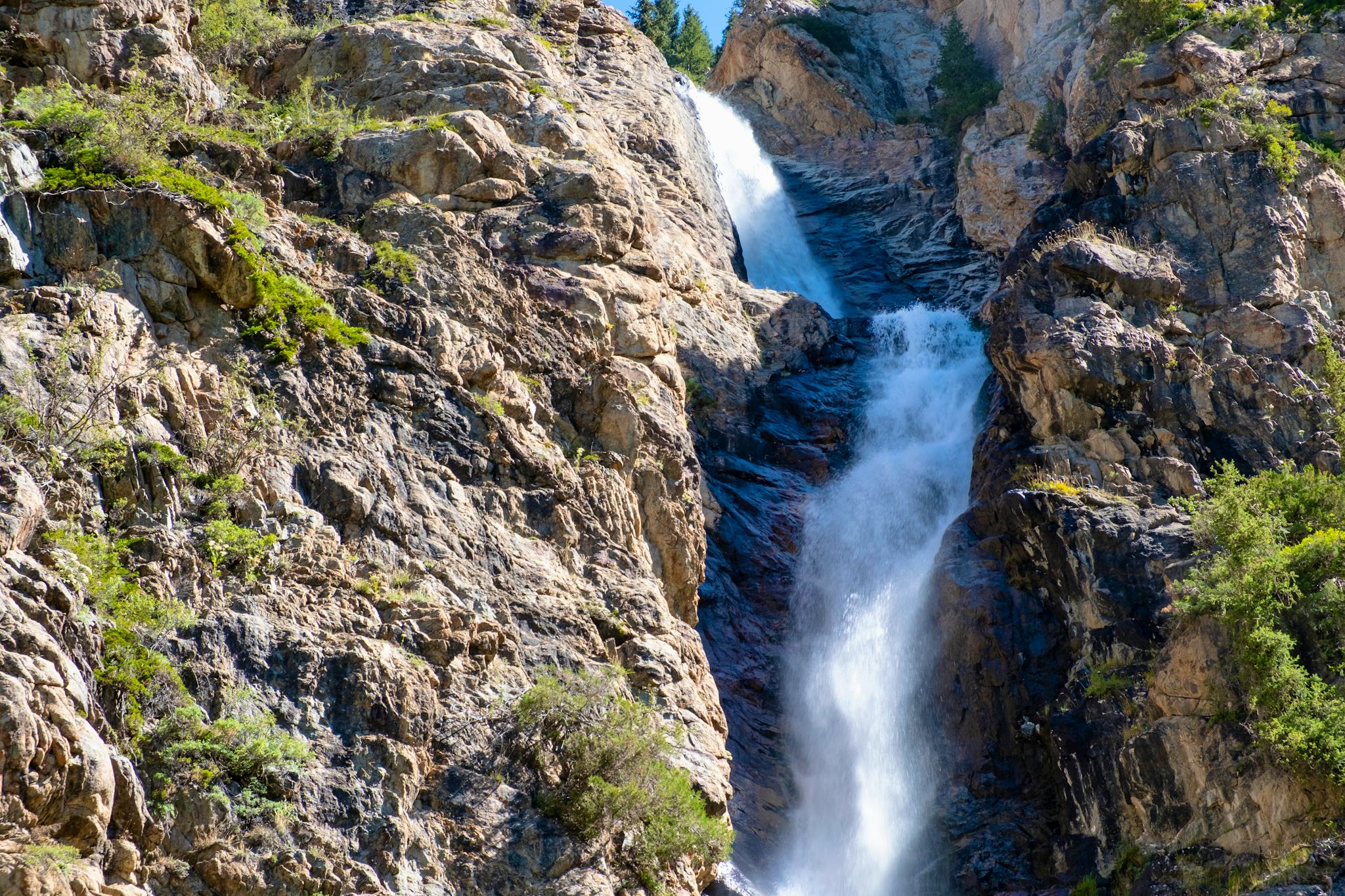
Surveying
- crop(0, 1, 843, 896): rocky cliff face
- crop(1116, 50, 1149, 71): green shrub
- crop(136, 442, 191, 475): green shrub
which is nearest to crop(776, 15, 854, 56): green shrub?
crop(1116, 50, 1149, 71): green shrub

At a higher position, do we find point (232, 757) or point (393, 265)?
point (393, 265)

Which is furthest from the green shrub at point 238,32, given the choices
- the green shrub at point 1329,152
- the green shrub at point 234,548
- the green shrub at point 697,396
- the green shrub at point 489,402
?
A: the green shrub at point 1329,152

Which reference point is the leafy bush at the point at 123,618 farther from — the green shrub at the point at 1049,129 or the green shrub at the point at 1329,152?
the green shrub at the point at 1049,129

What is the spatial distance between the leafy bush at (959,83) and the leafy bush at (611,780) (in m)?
33.3

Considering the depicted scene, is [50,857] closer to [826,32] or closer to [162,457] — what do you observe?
[162,457]

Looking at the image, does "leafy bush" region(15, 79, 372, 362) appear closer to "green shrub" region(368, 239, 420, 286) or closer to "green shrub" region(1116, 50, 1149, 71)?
"green shrub" region(368, 239, 420, 286)

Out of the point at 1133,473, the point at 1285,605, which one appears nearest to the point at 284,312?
the point at 1285,605

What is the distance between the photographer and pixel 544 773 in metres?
13.7

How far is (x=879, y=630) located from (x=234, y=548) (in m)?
14.5

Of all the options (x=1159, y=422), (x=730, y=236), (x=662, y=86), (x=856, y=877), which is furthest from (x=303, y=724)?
(x=662, y=86)

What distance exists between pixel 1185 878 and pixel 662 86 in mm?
24956

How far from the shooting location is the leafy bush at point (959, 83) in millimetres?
41156

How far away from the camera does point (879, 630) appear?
76.4 feet

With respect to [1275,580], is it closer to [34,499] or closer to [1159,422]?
[1159,422]
